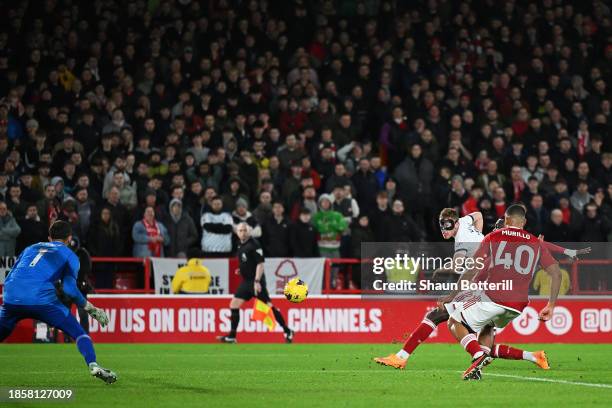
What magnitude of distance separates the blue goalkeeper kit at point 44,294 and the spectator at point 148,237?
8.95m

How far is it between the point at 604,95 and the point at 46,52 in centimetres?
1260

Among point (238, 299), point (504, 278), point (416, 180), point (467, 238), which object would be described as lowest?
point (238, 299)

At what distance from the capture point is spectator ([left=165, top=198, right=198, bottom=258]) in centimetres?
2111

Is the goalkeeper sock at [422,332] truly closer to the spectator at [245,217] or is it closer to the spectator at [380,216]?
the spectator at [245,217]

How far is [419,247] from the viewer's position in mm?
20828

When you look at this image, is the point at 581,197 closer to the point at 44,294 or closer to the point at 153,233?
the point at 153,233

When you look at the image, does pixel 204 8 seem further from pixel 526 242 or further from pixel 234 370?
pixel 526 242

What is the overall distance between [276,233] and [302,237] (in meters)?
0.49

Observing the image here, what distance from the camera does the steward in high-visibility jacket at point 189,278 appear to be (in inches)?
826

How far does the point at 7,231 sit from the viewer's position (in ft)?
64.8

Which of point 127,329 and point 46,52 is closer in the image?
point 127,329

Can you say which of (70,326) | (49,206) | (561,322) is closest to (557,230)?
(561,322)

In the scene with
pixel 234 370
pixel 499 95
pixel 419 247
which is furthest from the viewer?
pixel 499 95

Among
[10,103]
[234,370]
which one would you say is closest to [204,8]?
[10,103]
